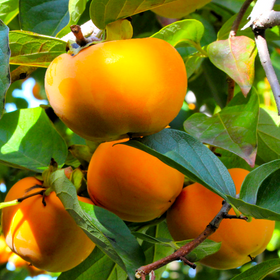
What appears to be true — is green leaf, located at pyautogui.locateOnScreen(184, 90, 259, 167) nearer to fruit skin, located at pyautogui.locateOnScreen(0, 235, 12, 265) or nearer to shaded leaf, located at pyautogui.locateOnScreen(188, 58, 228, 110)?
shaded leaf, located at pyautogui.locateOnScreen(188, 58, 228, 110)

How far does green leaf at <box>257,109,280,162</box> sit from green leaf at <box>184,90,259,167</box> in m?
0.15

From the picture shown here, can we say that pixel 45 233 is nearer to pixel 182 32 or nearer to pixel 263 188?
pixel 263 188

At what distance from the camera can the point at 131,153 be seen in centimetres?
78

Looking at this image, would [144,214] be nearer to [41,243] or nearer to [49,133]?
[41,243]

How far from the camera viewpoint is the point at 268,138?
1.00 metres

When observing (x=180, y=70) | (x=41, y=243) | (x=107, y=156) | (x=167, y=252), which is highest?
(x=180, y=70)

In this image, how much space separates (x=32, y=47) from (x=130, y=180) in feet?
1.22

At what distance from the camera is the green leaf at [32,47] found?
0.75 meters

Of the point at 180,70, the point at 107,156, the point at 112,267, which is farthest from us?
the point at 112,267

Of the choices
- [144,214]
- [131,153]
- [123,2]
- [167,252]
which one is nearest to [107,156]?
[131,153]

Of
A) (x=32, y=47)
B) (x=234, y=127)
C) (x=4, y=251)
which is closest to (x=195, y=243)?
(x=234, y=127)

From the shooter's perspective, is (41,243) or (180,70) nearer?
(180,70)

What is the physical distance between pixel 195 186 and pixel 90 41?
0.45 metres

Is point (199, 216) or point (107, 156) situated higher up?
point (107, 156)
